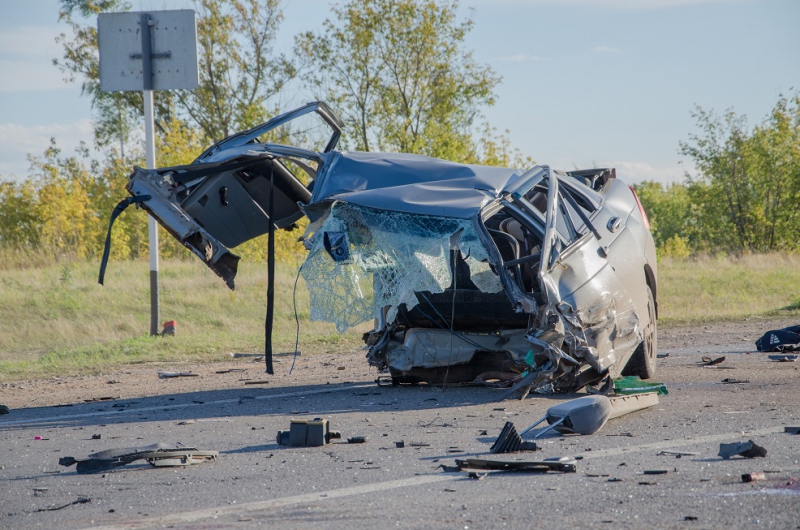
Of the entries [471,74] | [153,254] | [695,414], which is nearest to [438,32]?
[471,74]

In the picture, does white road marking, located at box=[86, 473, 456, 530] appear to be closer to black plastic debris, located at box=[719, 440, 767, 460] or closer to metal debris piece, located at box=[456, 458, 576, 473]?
metal debris piece, located at box=[456, 458, 576, 473]

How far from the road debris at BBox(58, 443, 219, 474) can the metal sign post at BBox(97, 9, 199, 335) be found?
809 centimetres

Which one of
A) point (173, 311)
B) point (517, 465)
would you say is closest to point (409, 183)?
point (517, 465)

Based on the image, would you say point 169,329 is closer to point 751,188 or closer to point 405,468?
point 405,468

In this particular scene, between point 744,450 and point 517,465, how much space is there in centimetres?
121

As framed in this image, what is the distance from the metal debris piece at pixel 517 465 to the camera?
4.62 metres

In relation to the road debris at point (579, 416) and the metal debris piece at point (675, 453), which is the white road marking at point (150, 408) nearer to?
the road debris at point (579, 416)

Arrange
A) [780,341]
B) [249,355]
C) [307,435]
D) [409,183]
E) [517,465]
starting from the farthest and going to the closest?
[249,355]
[780,341]
[409,183]
[307,435]
[517,465]

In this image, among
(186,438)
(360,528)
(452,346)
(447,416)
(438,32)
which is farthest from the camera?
(438,32)

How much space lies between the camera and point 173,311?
55.9 ft

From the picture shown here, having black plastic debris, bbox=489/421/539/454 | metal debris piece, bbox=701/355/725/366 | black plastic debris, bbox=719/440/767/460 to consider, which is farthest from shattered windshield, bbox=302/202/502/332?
metal debris piece, bbox=701/355/725/366

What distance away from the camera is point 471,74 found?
26547 mm

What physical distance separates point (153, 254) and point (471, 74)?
15.6 meters

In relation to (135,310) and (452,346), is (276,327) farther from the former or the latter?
(452,346)
